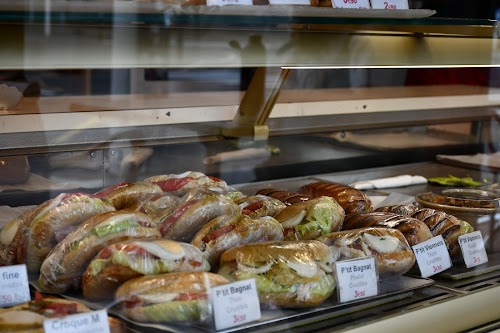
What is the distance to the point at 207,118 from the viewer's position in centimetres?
224

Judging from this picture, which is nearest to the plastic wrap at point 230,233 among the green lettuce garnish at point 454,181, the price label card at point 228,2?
the price label card at point 228,2

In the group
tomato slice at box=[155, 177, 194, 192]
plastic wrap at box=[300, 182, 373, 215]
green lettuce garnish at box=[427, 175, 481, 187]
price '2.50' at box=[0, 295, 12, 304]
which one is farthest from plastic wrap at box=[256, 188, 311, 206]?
green lettuce garnish at box=[427, 175, 481, 187]

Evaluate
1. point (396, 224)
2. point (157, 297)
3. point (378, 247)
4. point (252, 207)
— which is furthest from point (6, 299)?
point (396, 224)

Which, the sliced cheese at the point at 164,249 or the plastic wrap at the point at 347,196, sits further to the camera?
the plastic wrap at the point at 347,196

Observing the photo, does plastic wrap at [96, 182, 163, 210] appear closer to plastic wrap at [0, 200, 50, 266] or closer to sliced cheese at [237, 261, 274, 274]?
plastic wrap at [0, 200, 50, 266]

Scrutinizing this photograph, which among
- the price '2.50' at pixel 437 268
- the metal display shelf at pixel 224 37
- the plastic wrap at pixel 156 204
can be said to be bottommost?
the price '2.50' at pixel 437 268

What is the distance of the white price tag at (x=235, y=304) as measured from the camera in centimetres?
110

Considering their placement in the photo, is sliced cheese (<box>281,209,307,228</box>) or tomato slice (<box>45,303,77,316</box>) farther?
sliced cheese (<box>281,209,307,228</box>)

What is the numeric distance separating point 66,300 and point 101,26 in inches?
19.7

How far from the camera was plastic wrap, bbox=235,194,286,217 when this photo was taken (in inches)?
59.4

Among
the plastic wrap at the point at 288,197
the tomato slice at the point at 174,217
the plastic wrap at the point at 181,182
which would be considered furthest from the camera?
the plastic wrap at the point at 288,197

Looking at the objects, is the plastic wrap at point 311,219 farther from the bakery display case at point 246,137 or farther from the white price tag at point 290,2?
the white price tag at point 290,2

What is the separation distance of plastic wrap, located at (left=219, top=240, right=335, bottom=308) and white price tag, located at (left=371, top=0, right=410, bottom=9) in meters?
0.64

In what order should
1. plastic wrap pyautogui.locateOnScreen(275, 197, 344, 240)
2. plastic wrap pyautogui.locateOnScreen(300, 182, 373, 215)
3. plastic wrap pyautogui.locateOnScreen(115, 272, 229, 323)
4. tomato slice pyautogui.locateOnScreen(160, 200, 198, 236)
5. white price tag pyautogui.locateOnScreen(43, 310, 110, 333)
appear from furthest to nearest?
1. plastic wrap pyautogui.locateOnScreen(300, 182, 373, 215)
2. plastic wrap pyautogui.locateOnScreen(275, 197, 344, 240)
3. tomato slice pyautogui.locateOnScreen(160, 200, 198, 236)
4. plastic wrap pyautogui.locateOnScreen(115, 272, 229, 323)
5. white price tag pyautogui.locateOnScreen(43, 310, 110, 333)
